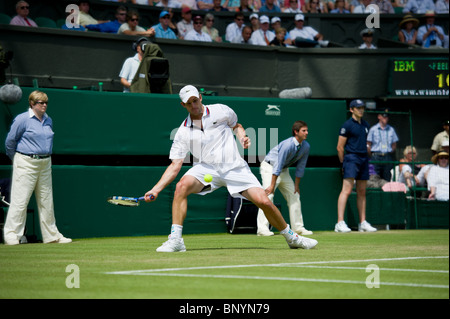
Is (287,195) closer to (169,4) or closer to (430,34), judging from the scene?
(169,4)

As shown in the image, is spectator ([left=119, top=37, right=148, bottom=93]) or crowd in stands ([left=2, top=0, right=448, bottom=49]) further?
crowd in stands ([left=2, top=0, right=448, bottom=49])

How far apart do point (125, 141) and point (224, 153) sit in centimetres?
417

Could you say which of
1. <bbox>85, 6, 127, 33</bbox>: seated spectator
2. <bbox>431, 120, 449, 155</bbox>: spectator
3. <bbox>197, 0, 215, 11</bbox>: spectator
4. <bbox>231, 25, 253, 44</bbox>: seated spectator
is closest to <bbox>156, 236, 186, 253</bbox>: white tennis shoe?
<bbox>85, 6, 127, 33</bbox>: seated spectator

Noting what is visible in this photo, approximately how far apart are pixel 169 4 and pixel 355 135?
6866 millimetres

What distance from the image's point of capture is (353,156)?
1471 cm

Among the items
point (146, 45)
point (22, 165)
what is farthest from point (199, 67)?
point (22, 165)

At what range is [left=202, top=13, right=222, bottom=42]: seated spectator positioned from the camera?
18.0 metres

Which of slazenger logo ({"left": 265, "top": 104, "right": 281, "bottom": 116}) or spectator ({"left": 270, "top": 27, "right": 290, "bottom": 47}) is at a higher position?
spectator ({"left": 270, "top": 27, "right": 290, "bottom": 47})

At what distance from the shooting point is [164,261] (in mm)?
7887

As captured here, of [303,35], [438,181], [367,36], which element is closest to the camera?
[438,181]

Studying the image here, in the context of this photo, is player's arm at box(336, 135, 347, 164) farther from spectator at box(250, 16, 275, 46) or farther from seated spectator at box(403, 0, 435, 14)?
seated spectator at box(403, 0, 435, 14)

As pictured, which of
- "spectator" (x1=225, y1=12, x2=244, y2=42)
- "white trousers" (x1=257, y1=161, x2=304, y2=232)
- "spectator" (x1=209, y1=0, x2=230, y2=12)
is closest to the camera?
"white trousers" (x1=257, y1=161, x2=304, y2=232)

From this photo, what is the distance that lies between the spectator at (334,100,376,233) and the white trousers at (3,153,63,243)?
19.2 feet

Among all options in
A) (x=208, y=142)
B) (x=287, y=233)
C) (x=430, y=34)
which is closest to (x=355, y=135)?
(x=287, y=233)
